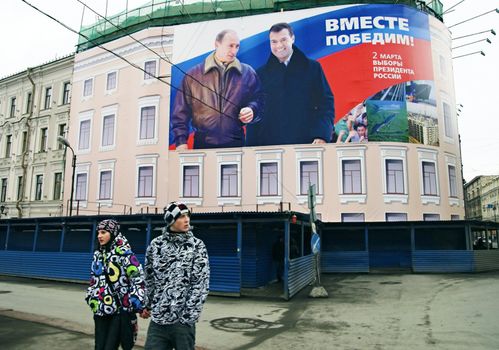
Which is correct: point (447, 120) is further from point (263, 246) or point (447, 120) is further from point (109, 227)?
point (109, 227)

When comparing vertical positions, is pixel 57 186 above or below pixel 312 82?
below

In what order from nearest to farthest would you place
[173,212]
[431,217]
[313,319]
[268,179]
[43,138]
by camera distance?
[173,212] → [313,319] → [431,217] → [268,179] → [43,138]

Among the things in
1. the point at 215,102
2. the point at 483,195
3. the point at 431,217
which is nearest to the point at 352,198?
the point at 431,217

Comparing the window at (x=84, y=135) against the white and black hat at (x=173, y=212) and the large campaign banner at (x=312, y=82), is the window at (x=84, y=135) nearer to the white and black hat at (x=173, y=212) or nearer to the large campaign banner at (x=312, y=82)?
the large campaign banner at (x=312, y=82)

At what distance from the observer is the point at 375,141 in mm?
24297

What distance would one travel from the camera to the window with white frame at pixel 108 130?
29109 mm

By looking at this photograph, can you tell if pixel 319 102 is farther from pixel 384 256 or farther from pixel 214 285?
pixel 214 285

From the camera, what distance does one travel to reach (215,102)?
2673cm

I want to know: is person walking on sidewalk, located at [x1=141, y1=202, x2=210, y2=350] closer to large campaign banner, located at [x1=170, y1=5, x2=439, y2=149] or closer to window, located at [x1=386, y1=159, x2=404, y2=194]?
large campaign banner, located at [x1=170, y1=5, x2=439, y2=149]

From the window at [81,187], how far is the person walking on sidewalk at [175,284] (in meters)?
27.8

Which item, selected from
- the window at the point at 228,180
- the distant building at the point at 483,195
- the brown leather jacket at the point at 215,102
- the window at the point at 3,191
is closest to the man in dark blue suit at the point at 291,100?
the brown leather jacket at the point at 215,102

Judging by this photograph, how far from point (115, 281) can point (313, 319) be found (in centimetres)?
630

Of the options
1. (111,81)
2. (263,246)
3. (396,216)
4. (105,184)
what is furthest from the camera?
(111,81)

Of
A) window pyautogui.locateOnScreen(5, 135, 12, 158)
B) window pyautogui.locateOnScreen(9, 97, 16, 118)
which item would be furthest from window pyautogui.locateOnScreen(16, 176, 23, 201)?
window pyautogui.locateOnScreen(9, 97, 16, 118)
